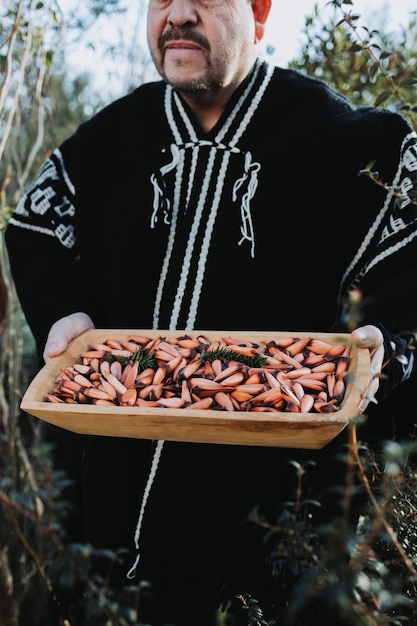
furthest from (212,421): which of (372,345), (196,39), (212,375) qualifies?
(196,39)

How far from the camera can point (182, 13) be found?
159 centimetres

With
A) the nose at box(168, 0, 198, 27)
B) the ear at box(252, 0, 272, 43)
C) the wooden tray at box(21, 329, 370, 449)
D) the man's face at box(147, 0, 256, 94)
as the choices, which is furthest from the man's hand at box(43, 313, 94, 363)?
the ear at box(252, 0, 272, 43)

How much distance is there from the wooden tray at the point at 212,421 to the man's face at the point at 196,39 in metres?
0.71

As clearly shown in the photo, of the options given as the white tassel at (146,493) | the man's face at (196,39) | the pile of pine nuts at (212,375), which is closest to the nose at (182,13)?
the man's face at (196,39)

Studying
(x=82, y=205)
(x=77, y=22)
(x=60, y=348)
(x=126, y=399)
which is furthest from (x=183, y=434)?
(x=77, y=22)

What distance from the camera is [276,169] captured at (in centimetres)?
172

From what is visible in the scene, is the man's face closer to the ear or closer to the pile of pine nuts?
the ear

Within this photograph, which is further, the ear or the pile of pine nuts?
the ear

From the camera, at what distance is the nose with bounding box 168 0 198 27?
5.21 feet

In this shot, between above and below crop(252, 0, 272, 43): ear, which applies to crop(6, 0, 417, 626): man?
below

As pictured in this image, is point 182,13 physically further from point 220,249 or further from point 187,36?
point 220,249

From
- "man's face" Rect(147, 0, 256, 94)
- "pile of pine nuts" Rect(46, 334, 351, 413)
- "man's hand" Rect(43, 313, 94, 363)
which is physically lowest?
"pile of pine nuts" Rect(46, 334, 351, 413)

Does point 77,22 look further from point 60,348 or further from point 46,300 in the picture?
point 60,348

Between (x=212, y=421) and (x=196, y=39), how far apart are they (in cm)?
92
